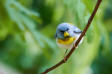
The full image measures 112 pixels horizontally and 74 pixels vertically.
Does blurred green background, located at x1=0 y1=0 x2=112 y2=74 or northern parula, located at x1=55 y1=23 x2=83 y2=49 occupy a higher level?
northern parula, located at x1=55 y1=23 x2=83 y2=49

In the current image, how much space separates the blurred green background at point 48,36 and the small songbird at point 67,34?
0.12 feet

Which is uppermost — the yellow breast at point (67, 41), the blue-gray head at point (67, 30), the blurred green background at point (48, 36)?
the blue-gray head at point (67, 30)

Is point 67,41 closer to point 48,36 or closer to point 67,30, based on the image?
point 67,30

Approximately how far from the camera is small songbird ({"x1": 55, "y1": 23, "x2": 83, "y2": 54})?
1.17m

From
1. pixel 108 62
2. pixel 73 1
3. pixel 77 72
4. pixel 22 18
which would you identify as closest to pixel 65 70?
pixel 77 72

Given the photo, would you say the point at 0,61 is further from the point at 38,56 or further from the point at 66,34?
the point at 66,34

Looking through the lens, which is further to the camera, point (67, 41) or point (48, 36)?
point (48, 36)

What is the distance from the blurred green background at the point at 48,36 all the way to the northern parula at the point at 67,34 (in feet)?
0.12

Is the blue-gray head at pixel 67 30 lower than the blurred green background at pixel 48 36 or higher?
Answer: higher

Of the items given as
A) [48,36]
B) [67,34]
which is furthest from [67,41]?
[48,36]

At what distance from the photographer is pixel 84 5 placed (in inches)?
42.2

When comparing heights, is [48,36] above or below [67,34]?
below

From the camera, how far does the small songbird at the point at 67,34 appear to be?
1168mm

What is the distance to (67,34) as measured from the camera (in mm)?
1179
